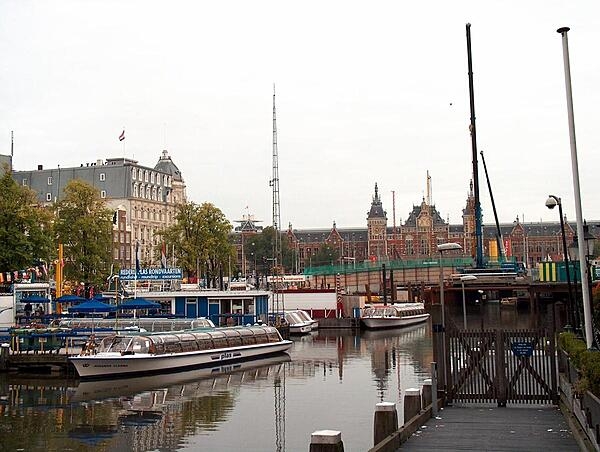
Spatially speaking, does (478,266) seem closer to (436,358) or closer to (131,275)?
(131,275)

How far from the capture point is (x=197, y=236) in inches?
3674

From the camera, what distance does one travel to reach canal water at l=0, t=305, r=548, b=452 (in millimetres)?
25906

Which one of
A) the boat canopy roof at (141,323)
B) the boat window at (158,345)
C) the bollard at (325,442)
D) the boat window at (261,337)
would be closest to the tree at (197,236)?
the boat canopy roof at (141,323)

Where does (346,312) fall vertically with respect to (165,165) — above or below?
below

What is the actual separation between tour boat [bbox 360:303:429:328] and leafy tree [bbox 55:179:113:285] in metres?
26.5

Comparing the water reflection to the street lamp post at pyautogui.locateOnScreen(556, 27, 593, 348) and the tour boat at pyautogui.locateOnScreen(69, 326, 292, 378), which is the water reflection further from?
the street lamp post at pyautogui.locateOnScreen(556, 27, 593, 348)

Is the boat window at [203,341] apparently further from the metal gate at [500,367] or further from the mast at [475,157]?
the mast at [475,157]

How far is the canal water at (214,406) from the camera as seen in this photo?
25906 mm

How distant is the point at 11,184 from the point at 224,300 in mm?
19675

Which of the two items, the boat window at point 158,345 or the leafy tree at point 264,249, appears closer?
the boat window at point 158,345

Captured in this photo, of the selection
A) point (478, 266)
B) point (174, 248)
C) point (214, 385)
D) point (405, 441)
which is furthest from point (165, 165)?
point (405, 441)

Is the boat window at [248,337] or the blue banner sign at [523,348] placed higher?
the blue banner sign at [523,348]

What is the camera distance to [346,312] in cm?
9344

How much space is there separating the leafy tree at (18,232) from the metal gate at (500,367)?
49482 mm
